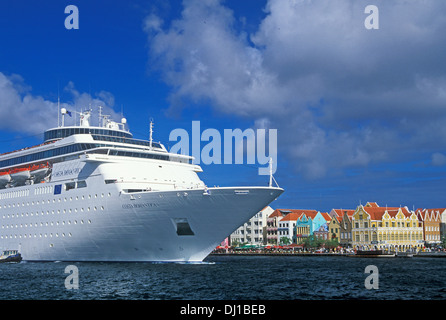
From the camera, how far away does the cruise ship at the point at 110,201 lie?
40.2 metres

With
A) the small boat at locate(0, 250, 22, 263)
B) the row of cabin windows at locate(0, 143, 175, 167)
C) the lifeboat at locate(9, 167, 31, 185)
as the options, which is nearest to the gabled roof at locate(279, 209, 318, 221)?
the row of cabin windows at locate(0, 143, 175, 167)

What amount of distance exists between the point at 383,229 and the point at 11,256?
2621 inches

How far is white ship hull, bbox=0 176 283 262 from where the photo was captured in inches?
1560

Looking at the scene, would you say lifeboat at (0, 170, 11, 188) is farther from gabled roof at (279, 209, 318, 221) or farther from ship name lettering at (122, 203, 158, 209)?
gabled roof at (279, 209, 318, 221)

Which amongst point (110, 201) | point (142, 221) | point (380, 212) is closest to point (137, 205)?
point (142, 221)

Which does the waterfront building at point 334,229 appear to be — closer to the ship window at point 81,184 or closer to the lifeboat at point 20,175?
the lifeboat at point 20,175

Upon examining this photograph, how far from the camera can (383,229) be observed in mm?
95062

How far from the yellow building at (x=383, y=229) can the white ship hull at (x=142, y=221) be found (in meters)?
59.8

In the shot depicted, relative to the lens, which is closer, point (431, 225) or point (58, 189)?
point (58, 189)

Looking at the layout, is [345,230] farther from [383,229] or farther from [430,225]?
[430,225]

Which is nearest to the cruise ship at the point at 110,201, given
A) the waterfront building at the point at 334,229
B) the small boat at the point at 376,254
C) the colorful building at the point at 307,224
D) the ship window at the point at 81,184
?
the ship window at the point at 81,184

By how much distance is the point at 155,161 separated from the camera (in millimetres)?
47750

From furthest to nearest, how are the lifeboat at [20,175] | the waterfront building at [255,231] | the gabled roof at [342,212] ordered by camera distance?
the waterfront building at [255,231] < the gabled roof at [342,212] < the lifeboat at [20,175]

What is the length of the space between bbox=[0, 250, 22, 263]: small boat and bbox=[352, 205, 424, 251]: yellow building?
61843mm
